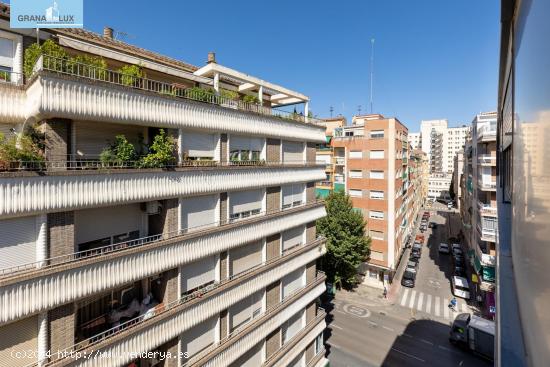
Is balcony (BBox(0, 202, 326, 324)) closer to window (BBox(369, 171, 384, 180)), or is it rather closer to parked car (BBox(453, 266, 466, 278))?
window (BBox(369, 171, 384, 180))

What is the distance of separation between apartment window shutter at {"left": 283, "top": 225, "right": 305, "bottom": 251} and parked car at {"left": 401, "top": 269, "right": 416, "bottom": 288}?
21.3 m

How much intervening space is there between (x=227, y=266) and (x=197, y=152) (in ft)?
15.9

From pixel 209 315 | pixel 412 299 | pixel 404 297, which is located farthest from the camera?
pixel 404 297

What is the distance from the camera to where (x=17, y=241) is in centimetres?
657

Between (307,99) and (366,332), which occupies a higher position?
(307,99)

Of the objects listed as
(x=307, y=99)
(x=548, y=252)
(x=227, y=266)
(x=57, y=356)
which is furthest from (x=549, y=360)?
(x=307, y=99)

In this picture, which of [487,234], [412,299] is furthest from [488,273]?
[412,299]

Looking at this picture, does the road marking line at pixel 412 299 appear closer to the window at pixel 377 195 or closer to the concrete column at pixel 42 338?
the window at pixel 377 195

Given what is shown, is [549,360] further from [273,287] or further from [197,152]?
[273,287]

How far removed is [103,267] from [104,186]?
2.25m

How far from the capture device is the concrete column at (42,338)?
680 centimetres

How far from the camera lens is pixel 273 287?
1406cm

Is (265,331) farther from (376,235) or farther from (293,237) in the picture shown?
(376,235)

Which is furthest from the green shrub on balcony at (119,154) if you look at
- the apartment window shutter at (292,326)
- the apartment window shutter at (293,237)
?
the apartment window shutter at (292,326)
